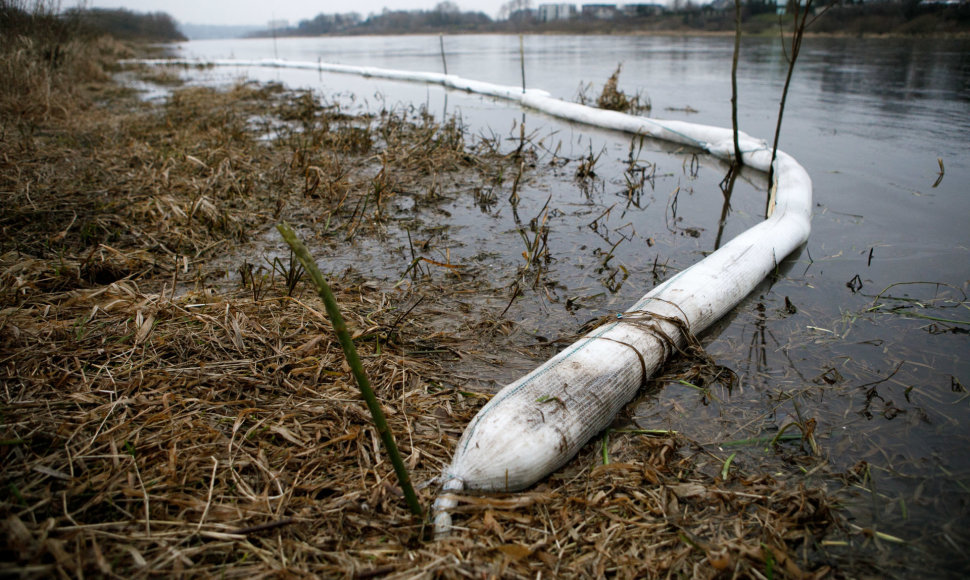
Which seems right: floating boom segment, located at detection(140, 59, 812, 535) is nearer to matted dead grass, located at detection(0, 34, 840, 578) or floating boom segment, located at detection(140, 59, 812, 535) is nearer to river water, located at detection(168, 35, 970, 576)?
matted dead grass, located at detection(0, 34, 840, 578)

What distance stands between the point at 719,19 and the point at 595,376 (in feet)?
167

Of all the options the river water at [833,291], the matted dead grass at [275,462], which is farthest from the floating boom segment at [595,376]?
the river water at [833,291]

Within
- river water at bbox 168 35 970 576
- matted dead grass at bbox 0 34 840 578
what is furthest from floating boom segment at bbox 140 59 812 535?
river water at bbox 168 35 970 576

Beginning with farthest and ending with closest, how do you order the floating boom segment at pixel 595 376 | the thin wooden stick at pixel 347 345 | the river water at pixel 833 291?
the river water at pixel 833 291
the floating boom segment at pixel 595 376
the thin wooden stick at pixel 347 345

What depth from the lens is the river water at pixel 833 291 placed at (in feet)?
6.07

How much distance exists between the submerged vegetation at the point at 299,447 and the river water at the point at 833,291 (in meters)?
0.06

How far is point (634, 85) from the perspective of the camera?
1212 centimetres

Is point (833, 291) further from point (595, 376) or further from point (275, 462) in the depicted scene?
point (275, 462)

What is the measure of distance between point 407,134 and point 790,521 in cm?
677

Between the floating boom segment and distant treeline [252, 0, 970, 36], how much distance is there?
2398 millimetres

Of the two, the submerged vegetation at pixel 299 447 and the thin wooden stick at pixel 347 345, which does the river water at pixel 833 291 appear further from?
the thin wooden stick at pixel 347 345

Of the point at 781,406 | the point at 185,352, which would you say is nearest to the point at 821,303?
the point at 781,406

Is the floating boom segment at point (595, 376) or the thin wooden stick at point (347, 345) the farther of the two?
the floating boom segment at point (595, 376)

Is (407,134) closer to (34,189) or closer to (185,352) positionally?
(34,189)
